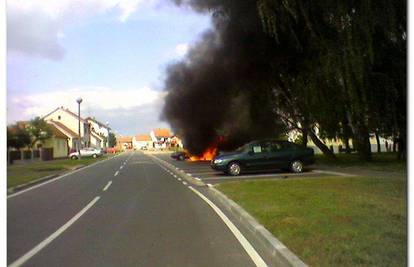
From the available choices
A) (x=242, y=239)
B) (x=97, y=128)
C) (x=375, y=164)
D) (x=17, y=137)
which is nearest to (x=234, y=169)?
(x=375, y=164)

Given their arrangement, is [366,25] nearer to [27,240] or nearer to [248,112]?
[27,240]

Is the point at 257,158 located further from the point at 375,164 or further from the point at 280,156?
the point at 375,164

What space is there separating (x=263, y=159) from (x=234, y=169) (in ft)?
4.09

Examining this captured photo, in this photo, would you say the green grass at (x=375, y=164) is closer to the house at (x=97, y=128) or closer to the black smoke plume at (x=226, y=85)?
the black smoke plume at (x=226, y=85)

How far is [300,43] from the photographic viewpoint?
1961 centimetres

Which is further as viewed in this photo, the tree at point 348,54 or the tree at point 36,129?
the tree at point 348,54

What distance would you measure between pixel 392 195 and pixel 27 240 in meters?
7.59

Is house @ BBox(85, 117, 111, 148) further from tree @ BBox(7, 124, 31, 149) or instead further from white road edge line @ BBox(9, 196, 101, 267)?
tree @ BBox(7, 124, 31, 149)

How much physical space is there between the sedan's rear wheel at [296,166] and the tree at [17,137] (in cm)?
1795

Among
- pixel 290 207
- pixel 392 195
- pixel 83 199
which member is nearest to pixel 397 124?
pixel 392 195

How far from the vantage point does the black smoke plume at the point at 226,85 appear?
19641 millimetres

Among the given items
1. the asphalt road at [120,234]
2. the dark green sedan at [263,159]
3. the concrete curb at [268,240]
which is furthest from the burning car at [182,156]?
the concrete curb at [268,240]

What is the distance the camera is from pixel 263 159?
70.9 feet

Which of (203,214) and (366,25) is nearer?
(203,214)
